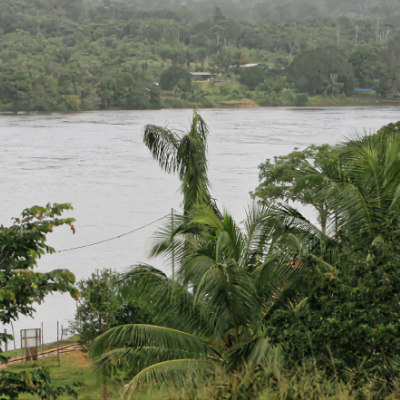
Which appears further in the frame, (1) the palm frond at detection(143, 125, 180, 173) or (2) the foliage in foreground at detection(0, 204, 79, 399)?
(1) the palm frond at detection(143, 125, 180, 173)

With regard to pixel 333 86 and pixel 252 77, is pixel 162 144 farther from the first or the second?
pixel 333 86

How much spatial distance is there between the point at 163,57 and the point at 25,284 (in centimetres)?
11706

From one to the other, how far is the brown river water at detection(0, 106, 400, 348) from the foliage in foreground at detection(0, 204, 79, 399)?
16.3 m

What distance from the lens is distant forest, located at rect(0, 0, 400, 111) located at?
83.2 metres

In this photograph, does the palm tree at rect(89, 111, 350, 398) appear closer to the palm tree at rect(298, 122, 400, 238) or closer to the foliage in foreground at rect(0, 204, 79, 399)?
the palm tree at rect(298, 122, 400, 238)

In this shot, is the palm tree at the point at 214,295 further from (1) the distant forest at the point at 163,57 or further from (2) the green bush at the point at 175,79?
(2) the green bush at the point at 175,79

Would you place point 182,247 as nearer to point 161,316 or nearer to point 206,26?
point 161,316

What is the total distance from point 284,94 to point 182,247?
9171cm

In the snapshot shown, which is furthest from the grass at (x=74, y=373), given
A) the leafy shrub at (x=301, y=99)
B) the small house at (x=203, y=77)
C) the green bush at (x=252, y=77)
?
the small house at (x=203, y=77)

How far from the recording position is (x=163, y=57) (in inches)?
4651

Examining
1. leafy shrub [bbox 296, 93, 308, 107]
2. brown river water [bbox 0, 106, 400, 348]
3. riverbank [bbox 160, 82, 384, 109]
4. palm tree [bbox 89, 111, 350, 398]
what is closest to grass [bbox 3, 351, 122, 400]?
brown river water [bbox 0, 106, 400, 348]

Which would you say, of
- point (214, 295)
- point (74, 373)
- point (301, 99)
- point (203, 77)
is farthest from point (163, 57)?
point (214, 295)

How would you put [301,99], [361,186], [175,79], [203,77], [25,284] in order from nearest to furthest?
[25,284]
[361,186]
[175,79]
[301,99]
[203,77]

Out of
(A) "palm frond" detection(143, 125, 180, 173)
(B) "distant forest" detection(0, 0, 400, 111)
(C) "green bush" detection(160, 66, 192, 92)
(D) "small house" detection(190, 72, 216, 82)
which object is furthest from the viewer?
(D) "small house" detection(190, 72, 216, 82)
